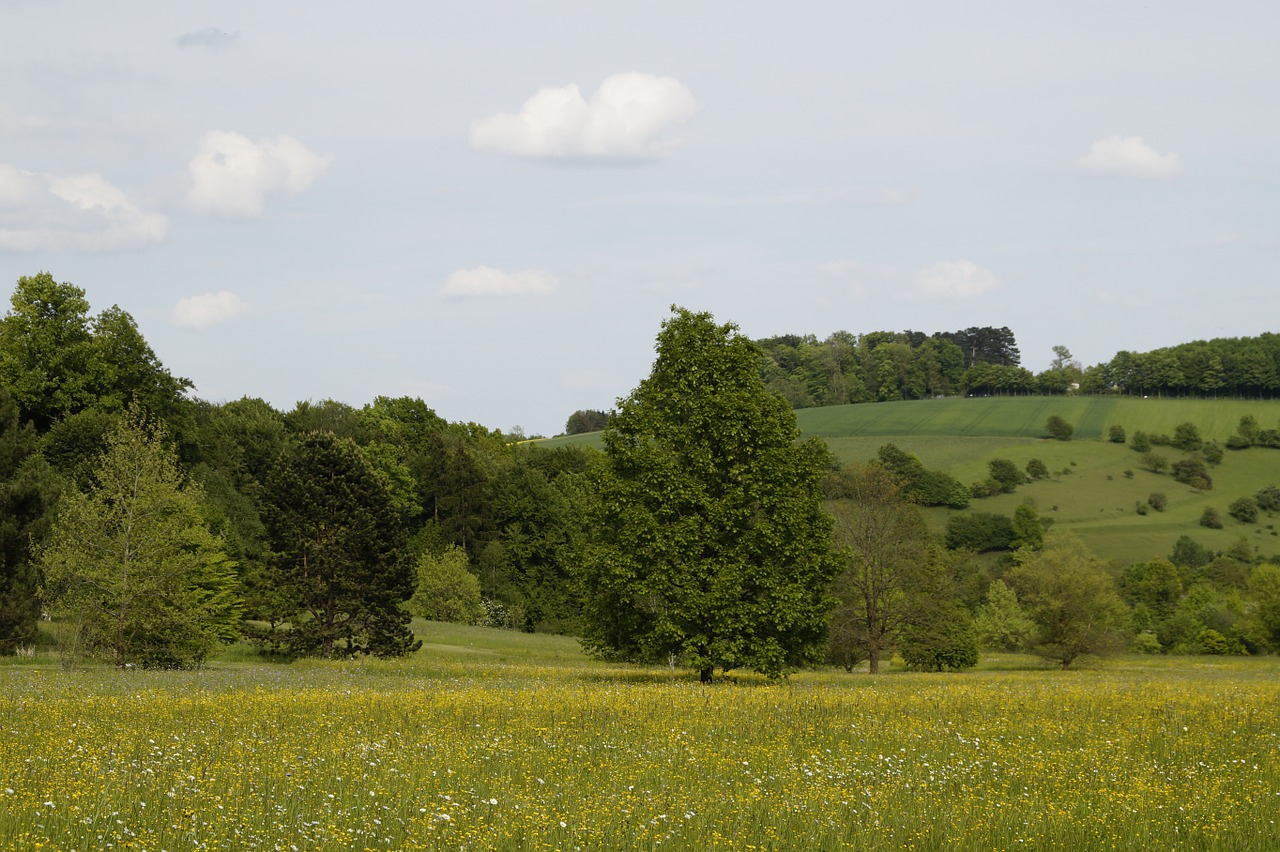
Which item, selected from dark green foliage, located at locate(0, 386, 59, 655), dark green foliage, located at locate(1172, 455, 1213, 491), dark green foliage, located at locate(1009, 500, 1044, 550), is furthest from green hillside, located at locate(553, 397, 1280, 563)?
dark green foliage, located at locate(0, 386, 59, 655)

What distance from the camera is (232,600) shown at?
169ft

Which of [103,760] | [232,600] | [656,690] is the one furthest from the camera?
[232,600]

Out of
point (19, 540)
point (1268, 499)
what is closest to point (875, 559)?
point (19, 540)

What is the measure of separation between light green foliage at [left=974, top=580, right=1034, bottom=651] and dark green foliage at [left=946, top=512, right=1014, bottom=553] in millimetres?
35109

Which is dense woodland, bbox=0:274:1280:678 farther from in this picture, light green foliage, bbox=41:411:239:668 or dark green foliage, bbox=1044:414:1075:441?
dark green foliage, bbox=1044:414:1075:441

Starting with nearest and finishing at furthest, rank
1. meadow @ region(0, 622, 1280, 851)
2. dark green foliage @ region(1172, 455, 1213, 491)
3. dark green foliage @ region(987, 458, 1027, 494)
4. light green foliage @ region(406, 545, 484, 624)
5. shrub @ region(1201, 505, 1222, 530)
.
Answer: meadow @ region(0, 622, 1280, 851) < light green foliage @ region(406, 545, 484, 624) < shrub @ region(1201, 505, 1222, 530) < dark green foliage @ region(987, 458, 1027, 494) < dark green foliage @ region(1172, 455, 1213, 491)

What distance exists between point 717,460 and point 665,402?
290 cm

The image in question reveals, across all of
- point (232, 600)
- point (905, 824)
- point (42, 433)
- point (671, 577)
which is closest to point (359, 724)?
point (905, 824)

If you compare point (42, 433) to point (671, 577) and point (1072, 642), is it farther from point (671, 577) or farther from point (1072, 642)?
point (1072, 642)

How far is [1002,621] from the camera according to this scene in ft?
322

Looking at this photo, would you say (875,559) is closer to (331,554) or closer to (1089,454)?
(331,554)

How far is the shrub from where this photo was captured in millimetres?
144375

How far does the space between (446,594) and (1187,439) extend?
12547 cm

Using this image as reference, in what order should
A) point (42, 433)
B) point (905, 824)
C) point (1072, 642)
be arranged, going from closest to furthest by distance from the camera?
point (905, 824)
point (1072, 642)
point (42, 433)
